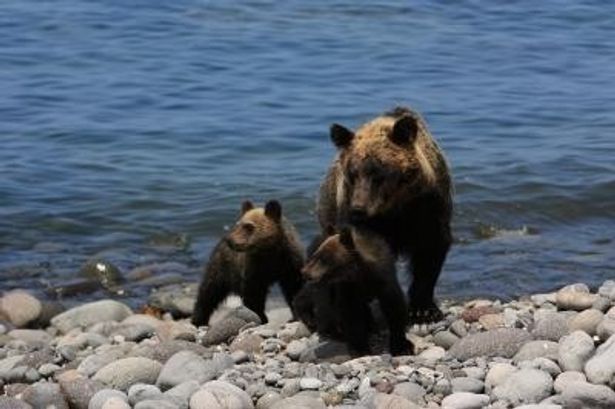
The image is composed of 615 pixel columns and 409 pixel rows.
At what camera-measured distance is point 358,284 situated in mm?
8867

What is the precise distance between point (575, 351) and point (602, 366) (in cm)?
29

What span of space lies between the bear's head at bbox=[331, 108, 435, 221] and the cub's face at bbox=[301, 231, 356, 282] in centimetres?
30

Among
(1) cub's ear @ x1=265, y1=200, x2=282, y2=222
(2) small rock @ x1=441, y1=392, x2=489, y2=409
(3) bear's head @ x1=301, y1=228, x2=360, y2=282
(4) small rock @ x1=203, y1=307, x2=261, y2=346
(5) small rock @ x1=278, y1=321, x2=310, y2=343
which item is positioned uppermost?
(3) bear's head @ x1=301, y1=228, x2=360, y2=282

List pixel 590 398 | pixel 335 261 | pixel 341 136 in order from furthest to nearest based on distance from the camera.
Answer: pixel 341 136
pixel 335 261
pixel 590 398

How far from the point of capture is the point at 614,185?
1495 cm

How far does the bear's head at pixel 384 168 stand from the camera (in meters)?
9.09

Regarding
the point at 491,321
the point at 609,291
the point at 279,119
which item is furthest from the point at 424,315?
the point at 279,119

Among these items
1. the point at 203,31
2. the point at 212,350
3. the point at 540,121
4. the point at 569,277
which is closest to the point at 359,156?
the point at 212,350

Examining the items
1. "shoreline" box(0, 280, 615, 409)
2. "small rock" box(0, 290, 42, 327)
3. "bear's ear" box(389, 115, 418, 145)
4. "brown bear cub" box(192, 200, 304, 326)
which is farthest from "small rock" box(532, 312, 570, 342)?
"small rock" box(0, 290, 42, 327)

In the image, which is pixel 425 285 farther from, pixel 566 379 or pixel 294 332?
pixel 566 379

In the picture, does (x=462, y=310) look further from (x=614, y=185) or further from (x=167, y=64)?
(x=167, y=64)

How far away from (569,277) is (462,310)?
221cm

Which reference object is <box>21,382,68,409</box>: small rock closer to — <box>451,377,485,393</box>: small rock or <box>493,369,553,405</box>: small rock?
<box>451,377,485,393</box>: small rock

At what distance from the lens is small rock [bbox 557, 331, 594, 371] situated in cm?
799
